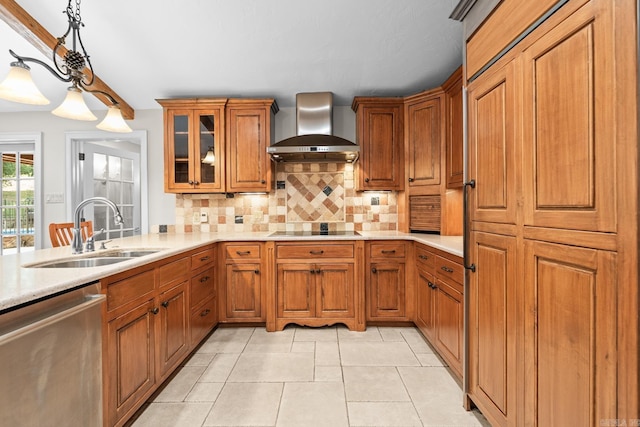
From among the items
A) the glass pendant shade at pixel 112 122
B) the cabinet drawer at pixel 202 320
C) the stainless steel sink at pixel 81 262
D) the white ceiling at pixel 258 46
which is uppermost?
the white ceiling at pixel 258 46

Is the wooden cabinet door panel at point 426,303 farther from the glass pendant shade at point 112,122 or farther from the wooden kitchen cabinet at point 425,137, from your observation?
the glass pendant shade at point 112,122

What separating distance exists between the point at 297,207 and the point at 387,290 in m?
1.31

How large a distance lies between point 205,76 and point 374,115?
1.67 meters

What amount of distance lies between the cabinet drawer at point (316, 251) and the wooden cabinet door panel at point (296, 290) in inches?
3.9

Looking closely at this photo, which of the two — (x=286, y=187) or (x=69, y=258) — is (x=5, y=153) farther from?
(x=286, y=187)

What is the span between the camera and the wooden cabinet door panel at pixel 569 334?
85cm

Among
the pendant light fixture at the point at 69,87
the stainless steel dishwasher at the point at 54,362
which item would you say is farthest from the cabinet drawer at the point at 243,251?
the stainless steel dishwasher at the point at 54,362

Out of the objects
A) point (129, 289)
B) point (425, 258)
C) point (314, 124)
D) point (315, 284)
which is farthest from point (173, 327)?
point (314, 124)

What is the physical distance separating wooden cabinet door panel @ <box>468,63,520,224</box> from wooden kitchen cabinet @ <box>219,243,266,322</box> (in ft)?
6.28

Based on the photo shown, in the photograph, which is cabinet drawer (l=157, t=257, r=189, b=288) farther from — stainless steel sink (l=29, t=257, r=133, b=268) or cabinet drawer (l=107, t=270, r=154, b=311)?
stainless steel sink (l=29, t=257, r=133, b=268)

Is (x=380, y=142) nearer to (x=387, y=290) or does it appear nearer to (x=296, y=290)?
(x=387, y=290)

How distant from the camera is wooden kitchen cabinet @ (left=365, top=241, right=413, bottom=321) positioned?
9.28 ft

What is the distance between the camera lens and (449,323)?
204 cm

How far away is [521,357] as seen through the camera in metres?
1.20
